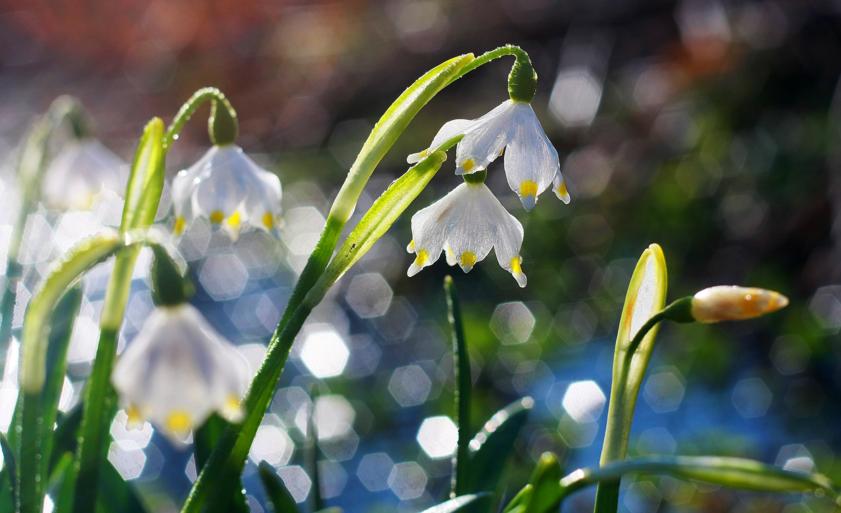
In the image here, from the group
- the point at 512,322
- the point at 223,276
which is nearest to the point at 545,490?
the point at 512,322

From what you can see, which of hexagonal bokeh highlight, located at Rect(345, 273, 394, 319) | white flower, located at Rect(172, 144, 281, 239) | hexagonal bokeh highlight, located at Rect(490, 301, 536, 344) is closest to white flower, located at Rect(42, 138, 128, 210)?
white flower, located at Rect(172, 144, 281, 239)

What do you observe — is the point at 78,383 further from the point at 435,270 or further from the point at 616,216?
the point at 616,216

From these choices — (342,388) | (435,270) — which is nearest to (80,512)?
(342,388)

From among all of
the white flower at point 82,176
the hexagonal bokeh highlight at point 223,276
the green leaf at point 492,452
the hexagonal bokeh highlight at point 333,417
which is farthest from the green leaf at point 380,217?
the hexagonal bokeh highlight at point 223,276

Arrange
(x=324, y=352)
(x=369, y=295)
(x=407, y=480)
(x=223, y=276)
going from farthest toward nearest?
(x=223, y=276) → (x=369, y=295) → (x=324, y=352) → (x=407, y=480)

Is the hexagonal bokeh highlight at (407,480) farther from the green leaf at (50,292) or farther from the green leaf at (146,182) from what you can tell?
the green leaf at (50,292)

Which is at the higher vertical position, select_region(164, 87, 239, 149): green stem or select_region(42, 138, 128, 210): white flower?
select_region(42, 138, 128, 210): white flower

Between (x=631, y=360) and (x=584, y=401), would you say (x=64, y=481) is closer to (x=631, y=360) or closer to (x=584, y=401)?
(x=631, y=360)

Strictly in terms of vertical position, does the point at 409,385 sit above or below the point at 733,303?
above

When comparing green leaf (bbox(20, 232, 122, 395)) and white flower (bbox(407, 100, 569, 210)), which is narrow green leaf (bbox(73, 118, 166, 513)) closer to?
green leaf (bbox(20, 232, 122, 395))
